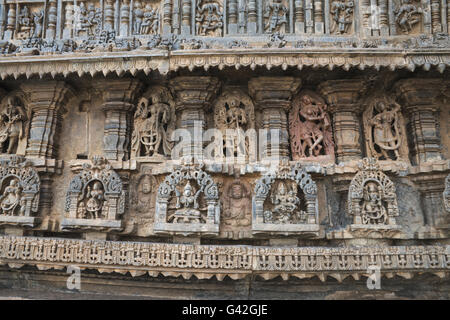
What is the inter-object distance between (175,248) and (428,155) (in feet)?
13.8

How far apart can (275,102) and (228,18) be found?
1744mm

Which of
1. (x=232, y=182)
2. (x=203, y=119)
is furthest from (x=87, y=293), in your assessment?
(x=203, y=119)

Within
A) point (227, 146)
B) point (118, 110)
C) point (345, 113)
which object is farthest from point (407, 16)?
point (118, 110)

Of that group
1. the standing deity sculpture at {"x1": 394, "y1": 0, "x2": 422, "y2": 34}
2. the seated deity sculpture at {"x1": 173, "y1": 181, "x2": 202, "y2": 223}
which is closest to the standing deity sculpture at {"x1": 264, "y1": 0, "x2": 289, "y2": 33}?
the standing deity sculpture at {"x1": 394, "y1": 0, "x2": 422, "y2": 34}

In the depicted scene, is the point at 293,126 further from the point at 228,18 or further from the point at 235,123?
the point at 228,18

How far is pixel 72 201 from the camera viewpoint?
5.38 metres

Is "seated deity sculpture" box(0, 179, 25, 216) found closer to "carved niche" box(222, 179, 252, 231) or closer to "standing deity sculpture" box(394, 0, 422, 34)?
"carved niche" box(222, 179, 252, 231)

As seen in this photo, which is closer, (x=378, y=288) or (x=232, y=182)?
(x=378, y=288)

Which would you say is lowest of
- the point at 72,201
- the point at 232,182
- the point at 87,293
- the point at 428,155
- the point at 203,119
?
the point at 87,293

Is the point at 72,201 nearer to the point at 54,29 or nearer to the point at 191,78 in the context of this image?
the point at 191,78

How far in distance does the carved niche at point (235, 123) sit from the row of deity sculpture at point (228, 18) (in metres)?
1.13

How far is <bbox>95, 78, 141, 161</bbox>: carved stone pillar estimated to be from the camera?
575 cm

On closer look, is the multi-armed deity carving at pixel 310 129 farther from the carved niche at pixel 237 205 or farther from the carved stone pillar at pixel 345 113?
the carved niche at pixel 237 205

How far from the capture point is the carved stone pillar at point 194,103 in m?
5.61
